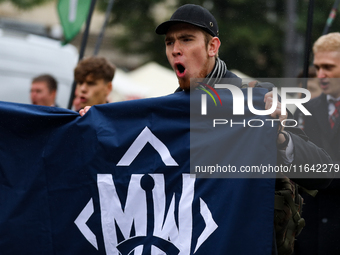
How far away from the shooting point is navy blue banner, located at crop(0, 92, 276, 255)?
2654mm

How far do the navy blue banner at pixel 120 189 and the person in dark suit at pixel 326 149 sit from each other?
0.78 meters

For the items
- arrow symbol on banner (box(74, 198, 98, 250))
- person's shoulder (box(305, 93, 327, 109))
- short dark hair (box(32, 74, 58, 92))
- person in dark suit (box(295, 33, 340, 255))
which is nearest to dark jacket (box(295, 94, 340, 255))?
person in dark suit (box(295, 33, 340, 255))

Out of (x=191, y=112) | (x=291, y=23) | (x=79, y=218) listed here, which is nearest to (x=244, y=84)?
(x=191, y=112)

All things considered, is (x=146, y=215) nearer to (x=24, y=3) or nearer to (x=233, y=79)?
(x=233, y=79)

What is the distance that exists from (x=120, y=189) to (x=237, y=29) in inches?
494

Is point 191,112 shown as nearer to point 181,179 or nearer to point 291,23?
point 181,179

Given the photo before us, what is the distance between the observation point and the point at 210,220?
2680 millimetres

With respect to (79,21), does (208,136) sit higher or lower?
lower

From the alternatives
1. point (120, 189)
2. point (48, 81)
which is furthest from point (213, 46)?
point (48, 81)

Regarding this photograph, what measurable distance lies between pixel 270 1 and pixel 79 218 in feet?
43.4

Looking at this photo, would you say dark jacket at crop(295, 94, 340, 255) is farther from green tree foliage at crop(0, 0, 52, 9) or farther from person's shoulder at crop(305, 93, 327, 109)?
green tree foliage at crop(0, 0, 52, 9)

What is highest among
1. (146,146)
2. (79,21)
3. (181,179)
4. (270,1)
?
(270,1)

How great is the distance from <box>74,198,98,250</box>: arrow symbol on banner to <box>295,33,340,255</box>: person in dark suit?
1425mm

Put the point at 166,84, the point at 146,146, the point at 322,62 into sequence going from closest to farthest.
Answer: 1. the point at 146,146
2. the point at 322,62
3. the point at 166,84
